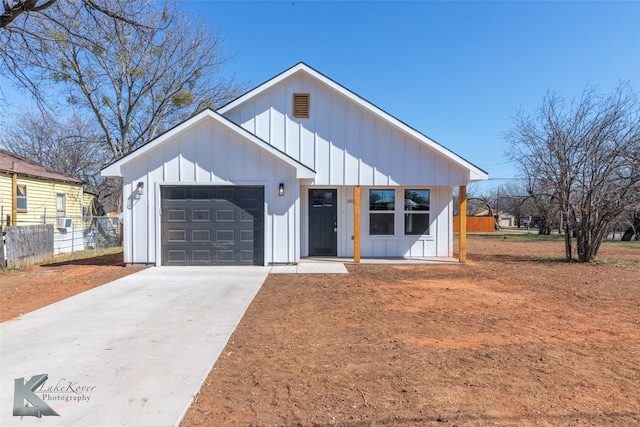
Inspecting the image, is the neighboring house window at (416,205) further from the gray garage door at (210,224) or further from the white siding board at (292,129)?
the gray garage door at (210,224)

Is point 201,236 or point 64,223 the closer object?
point 201,236

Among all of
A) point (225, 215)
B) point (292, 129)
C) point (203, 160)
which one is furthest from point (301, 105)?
point (225, 215)

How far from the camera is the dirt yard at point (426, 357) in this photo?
3.00 m

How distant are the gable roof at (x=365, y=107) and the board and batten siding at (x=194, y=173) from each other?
1675 mm

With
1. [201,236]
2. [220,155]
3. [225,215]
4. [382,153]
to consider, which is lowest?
[201,236]

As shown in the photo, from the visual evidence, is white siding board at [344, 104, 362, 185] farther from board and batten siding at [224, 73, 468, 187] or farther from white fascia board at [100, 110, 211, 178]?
white fascia board at [100, 110, 211, 178]

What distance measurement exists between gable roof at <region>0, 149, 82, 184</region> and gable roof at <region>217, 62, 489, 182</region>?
32.8 feet

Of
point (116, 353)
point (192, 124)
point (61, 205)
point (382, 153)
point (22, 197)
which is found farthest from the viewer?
point (61, 205)

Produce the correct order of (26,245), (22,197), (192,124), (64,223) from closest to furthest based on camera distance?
(192,124) → (26,245) → (22,197) → (64,223)

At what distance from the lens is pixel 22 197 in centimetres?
1564

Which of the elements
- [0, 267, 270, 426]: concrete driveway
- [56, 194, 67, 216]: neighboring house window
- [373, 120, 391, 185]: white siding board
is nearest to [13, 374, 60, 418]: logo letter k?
[0, 267, 270, 426]: concrete driveway

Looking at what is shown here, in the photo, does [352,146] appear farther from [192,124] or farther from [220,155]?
[192,124]

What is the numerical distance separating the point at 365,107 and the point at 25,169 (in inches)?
587

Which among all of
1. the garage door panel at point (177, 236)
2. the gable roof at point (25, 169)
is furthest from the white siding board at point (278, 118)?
the gable roof at point (25, 169)
